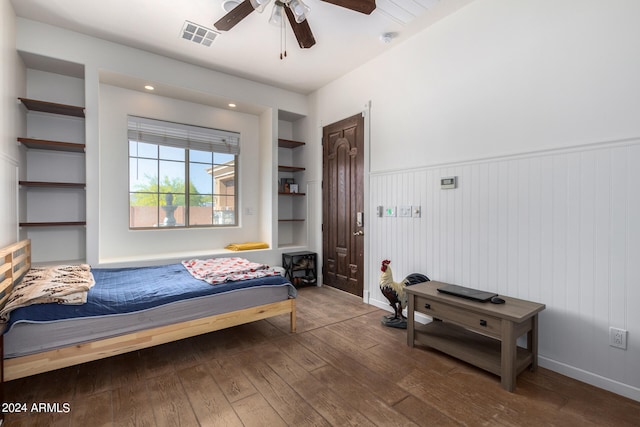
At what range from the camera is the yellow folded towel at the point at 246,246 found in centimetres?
434

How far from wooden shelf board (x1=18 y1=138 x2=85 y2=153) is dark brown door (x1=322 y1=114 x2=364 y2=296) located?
304 cm

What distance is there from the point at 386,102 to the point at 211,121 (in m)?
2.63

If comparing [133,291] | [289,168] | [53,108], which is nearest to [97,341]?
[133,291]

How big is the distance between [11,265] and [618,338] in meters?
4.43

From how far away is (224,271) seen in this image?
114 inches

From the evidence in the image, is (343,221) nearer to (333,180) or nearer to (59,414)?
(333,180)

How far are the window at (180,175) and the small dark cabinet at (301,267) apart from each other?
113cm

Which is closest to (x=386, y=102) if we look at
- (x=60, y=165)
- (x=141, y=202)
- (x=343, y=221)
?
(x=343, y=221)

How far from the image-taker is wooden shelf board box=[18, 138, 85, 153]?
299cm

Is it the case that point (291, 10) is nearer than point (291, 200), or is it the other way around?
point (291, 10)

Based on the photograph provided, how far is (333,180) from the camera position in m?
4.45

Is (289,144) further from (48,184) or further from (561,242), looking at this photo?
(561,242)

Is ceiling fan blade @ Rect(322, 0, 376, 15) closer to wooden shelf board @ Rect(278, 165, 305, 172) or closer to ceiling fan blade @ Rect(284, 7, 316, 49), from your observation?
ceiling fan blade @ Rect(284, 7, 316, 49)

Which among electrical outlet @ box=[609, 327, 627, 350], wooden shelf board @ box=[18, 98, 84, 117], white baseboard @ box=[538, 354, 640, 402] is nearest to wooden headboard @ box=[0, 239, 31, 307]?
wooden shelf board @ box=[18, 98, 84, 117]
